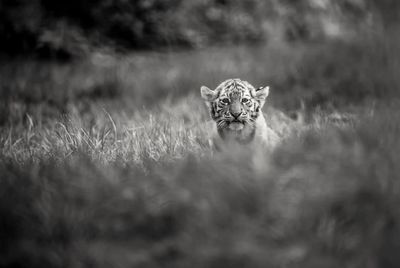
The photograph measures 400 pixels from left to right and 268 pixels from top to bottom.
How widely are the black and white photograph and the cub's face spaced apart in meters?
0.02

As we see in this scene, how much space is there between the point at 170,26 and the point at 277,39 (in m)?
2.80

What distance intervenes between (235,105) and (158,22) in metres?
6.76

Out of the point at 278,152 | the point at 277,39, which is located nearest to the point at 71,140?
the point at 278,152

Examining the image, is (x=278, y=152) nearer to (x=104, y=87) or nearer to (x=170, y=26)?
(x=104, y=87)

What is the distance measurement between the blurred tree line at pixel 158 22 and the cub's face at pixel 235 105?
20.8 feet

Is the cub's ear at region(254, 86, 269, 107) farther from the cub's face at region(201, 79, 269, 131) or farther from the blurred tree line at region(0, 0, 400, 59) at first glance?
the blurred tree line at region(0, 0, 400, 59)

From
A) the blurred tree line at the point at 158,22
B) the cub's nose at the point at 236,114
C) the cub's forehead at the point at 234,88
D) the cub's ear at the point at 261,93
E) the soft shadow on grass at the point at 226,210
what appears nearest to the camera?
the soft shadow on grass at the point at 226,210

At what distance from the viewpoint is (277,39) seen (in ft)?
35.6

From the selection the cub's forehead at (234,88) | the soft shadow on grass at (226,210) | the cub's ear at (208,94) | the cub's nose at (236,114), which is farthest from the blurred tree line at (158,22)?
the soft shadow on grass at (226,210)

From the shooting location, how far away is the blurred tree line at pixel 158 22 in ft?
32.3

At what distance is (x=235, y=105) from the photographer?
4211 mm

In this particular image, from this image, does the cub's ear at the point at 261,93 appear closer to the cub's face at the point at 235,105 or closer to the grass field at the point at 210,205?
the cub's face at the point at 235,105

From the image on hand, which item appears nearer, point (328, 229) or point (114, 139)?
point (328, 229)

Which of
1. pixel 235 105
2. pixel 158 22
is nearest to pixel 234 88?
pixel 235 105
